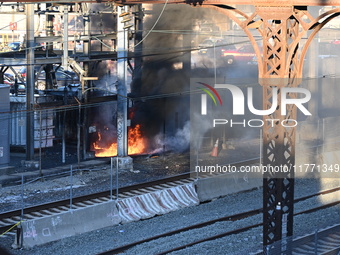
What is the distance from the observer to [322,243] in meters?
11.6

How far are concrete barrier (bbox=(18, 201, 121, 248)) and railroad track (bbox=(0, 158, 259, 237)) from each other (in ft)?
1.70

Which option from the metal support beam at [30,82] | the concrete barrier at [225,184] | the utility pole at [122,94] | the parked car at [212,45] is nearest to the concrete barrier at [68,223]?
the concrete barrier at [225,184]

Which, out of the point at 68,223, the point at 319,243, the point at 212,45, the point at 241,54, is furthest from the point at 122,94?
the point at 241,54

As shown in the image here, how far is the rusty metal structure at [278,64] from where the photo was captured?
11.5 m

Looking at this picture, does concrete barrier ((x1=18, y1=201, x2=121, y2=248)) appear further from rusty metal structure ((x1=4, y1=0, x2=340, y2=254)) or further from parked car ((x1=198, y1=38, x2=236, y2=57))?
parked car ((x1=198, y1=38, x2=236, y2=57))

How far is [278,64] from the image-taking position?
11617 millimetres

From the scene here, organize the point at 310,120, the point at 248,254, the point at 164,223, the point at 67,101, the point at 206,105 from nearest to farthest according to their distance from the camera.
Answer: the point at 248,254
the point at 164,223
the point at 67,101
the point at 206,105
the point at 310,120

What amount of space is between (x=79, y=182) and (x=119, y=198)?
3015 mm

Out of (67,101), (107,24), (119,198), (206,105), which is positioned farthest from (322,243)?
(107,24)

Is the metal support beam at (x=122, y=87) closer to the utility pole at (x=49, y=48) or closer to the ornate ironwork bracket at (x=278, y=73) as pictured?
the utility pole at (x=49, y=48)

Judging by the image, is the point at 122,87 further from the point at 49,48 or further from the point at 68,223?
the point at 68,223

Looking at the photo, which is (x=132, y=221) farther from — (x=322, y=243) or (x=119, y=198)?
(x=322, y=243)

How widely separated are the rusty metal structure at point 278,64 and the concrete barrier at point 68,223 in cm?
514

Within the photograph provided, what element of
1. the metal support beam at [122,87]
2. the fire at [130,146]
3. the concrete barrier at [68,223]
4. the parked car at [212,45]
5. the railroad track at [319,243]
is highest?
the parked car at [212,45]
